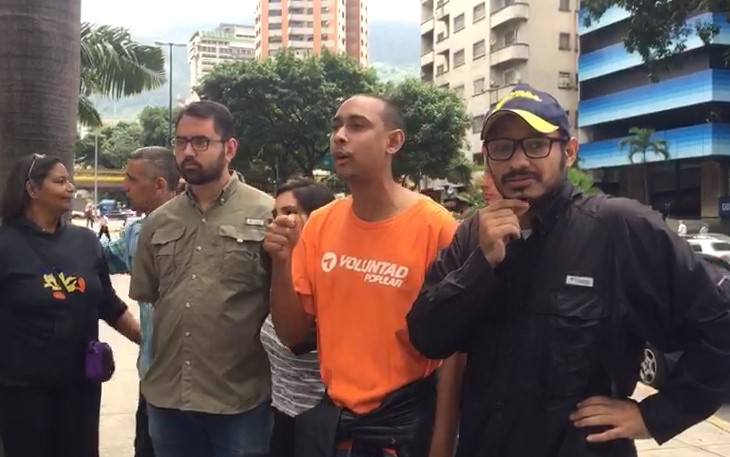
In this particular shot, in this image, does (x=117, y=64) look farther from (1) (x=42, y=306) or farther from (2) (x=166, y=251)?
(2) (x=166, y=251)

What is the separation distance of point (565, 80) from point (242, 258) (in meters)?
Result: 43.1

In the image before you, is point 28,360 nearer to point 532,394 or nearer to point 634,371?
point 532,394

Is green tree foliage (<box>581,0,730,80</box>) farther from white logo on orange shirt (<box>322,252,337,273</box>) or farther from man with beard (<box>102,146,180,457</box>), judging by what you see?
white logo on orange shirt (<box>322,252,337,273</box>)

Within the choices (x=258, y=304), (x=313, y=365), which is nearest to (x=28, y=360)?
(x=258, y=304)

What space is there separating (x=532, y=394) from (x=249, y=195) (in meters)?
1.57

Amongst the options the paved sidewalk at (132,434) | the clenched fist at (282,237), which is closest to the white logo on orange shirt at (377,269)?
the clenched fist at (282,237)

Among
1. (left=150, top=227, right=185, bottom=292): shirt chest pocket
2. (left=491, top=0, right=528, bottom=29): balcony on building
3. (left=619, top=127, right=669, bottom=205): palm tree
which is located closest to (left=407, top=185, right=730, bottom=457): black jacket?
(left=150, top=227, right=185, bottom=292): shirt chest pocket

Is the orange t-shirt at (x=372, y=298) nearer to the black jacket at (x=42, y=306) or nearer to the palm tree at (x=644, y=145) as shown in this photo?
the black jacket at (x=42, y=306)

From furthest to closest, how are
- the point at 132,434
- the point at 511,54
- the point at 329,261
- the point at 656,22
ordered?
the point at 511,54
the point at 656,22
the point at 132,434
the point at 329,261

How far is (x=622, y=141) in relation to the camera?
36.4m

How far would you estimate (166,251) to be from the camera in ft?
9.41

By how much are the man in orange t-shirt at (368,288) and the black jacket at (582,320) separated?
35 cm

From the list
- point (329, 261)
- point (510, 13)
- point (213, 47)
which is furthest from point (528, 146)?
point (213, 47)

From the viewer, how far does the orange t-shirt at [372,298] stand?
224 cm
